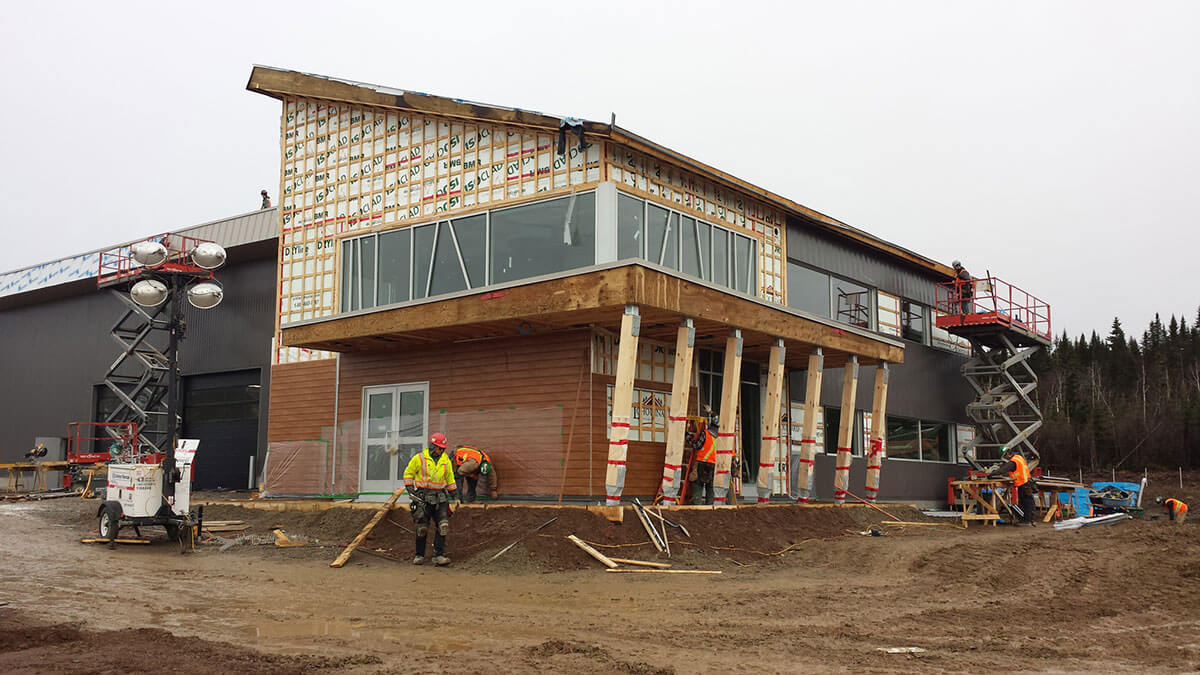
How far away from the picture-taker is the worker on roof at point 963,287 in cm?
3016

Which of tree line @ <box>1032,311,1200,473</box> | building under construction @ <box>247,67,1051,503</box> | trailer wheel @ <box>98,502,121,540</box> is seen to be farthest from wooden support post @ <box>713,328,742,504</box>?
tree line @ <box>1032,311,1200,473</box>

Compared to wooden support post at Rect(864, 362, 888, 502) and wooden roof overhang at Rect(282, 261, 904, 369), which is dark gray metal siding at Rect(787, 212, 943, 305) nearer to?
wooden support post at Rect(864, 362, 888, 502)

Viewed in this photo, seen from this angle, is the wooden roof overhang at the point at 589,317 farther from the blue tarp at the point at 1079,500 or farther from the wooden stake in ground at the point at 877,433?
the blue tarp at the point at 1079,500

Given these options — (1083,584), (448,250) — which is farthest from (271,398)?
(1083,584)

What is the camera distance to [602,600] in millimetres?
11125

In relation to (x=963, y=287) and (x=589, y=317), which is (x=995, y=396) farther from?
(x=589, y=317)

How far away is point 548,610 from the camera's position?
34.1ft

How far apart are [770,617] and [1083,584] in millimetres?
4806

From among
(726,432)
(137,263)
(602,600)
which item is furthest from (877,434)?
(137,263)

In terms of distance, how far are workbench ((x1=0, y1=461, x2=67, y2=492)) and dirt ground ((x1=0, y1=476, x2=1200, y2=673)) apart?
34.7 feet

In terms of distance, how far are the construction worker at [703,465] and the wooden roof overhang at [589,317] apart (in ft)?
6.32

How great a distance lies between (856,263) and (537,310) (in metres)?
14.1

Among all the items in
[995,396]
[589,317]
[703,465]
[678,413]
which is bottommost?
[703,465]

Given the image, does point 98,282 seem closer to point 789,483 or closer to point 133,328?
point 133,328
